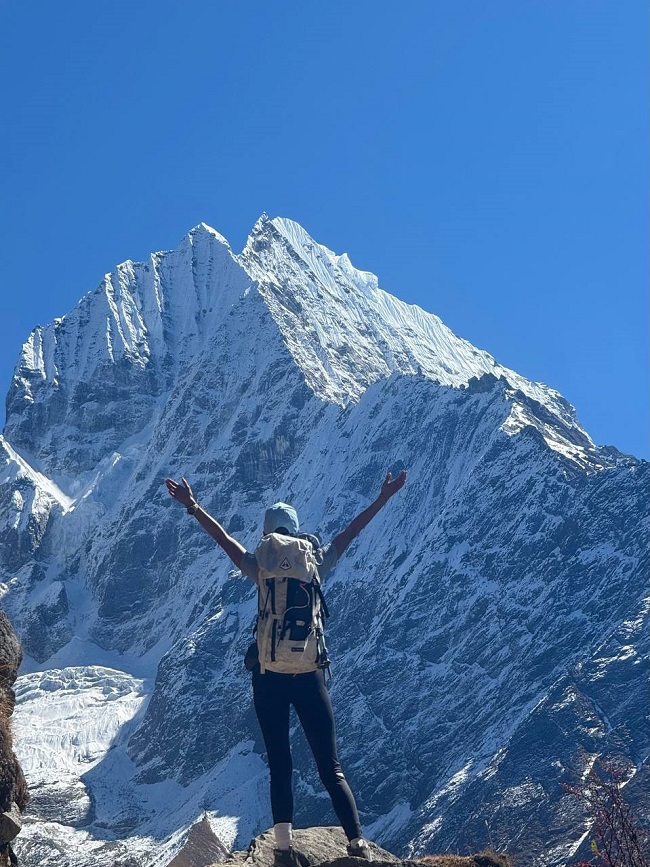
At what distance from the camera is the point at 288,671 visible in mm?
12539

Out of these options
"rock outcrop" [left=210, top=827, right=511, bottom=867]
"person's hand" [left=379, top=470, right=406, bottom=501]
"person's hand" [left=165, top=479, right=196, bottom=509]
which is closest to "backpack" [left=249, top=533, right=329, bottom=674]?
"person's hand" [left=165, top=479, right=196, bottom=509]

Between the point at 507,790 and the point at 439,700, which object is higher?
the point at 439,700

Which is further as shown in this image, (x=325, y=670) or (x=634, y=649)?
(x=634, y=649)

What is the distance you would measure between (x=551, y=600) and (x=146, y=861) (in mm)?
60025

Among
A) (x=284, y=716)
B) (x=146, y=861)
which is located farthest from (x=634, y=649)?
(x=284, y=716)

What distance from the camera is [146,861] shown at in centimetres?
16088

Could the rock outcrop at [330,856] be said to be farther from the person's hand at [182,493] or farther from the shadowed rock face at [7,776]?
the person's hand at [182,493]

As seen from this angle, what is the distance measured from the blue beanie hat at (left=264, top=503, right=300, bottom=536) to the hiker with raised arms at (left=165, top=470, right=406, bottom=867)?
422 mm

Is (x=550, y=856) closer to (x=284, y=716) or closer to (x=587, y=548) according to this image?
(x=587, y=548)

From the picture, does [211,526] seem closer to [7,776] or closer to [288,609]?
[288,609]

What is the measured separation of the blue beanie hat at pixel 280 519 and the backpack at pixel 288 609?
0.45 metres

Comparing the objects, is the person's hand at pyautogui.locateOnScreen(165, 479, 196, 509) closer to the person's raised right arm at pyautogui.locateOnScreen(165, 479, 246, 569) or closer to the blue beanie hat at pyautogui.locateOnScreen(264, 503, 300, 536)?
the person's raised right arm at pyautogui.locateOnScreen(165, 479, 246, 569)

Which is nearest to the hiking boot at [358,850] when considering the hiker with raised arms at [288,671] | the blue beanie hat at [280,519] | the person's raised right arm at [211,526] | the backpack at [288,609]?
the hiker with raised arms at [288,671]

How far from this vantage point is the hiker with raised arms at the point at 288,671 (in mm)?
12500
